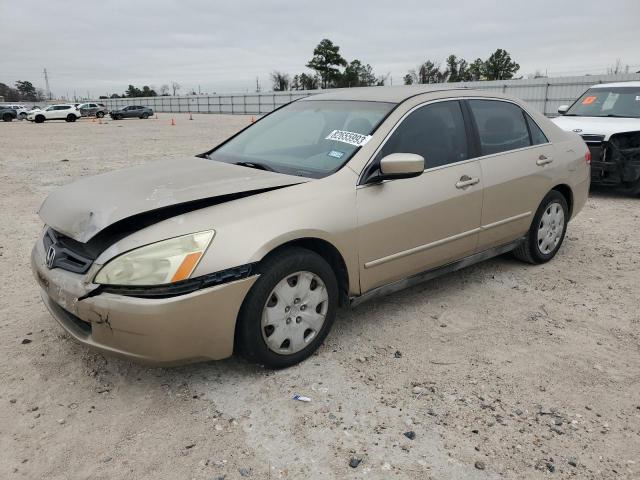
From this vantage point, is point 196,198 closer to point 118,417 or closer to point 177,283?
point 177,283

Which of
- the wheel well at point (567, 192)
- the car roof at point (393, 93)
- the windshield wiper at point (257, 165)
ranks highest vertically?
the car roof at point (393, 93)

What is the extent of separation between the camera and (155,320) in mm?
2566

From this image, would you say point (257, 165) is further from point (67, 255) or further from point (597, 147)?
point (597, 147)

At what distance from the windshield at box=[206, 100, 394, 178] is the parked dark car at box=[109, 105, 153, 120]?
4664 centimetres

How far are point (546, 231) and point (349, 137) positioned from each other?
→ 2424mm

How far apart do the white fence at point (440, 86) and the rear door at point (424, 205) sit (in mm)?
524

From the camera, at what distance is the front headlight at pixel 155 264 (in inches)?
102

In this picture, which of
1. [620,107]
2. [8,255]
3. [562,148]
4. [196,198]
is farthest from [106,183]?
[620,107]

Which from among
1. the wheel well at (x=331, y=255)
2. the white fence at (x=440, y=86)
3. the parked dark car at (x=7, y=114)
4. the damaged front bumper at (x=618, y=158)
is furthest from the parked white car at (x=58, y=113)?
the wheel well at (x=331, y=255)

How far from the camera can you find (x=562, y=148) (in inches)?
192

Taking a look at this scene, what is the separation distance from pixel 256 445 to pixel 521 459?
122cm

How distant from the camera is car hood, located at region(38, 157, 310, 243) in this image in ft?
9.19

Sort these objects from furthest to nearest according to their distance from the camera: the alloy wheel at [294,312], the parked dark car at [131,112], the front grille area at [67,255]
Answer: the parked dark car at [131,112], the alloy wheel at [294,312], the front grille area at [67,255]

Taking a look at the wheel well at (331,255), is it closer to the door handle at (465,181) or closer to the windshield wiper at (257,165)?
the windshield wiper at (257,165)
